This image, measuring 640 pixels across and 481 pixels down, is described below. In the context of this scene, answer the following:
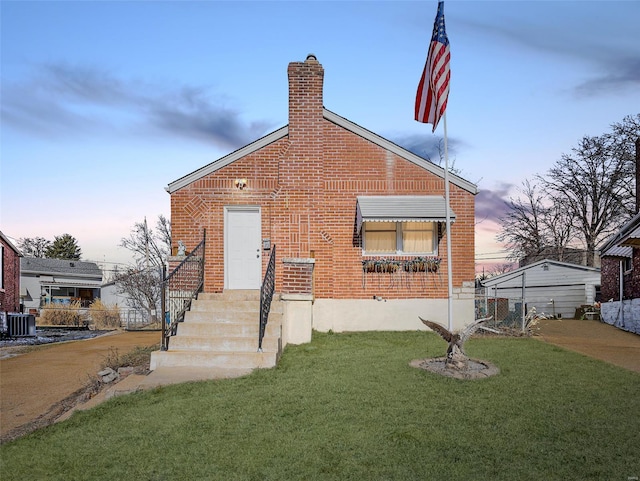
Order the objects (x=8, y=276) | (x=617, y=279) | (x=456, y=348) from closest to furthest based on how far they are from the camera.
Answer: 1. (x=456, y=348)
2. (x=617, y=279)
3. (x=8, y=276)

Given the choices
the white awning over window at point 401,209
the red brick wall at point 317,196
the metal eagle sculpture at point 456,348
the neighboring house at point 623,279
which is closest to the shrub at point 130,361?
the red brick wall at point 317,196

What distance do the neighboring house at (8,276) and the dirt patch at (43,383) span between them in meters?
10.6

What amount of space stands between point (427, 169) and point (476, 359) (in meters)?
5.86

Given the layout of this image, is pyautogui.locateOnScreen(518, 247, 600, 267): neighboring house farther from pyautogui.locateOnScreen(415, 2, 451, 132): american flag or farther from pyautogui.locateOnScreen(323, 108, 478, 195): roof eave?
pyautogui.locateOnScreen(415, 2, 451, 132): american flag

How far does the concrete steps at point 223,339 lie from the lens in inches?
329

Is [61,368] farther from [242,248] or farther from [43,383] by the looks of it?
[242,248]

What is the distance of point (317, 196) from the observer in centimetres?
1251

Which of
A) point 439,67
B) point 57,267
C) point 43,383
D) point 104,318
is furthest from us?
point 57,267

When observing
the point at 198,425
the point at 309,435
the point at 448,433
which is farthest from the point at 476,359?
the point at 198,425

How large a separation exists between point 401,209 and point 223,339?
5.52 meters

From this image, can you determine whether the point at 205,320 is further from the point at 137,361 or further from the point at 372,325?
the point at 372,325

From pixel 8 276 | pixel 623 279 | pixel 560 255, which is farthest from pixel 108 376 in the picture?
pixel 560 255

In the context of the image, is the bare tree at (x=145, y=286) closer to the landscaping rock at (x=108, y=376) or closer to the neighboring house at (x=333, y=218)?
the neighboring house at (x=333, y=218)

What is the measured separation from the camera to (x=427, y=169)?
42.4 ft
